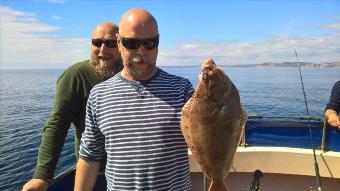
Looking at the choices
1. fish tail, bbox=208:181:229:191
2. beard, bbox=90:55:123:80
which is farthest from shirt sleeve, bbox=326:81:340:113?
fish tail, bbox=208:181:229:191

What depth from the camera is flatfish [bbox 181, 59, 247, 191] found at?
243cm

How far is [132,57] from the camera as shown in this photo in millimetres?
2752

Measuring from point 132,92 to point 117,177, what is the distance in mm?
667

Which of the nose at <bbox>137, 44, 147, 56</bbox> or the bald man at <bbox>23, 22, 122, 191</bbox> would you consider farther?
the bald man at <bbox>23, 22, 122, 191</bbox>

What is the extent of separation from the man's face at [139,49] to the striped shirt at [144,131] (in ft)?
0.42

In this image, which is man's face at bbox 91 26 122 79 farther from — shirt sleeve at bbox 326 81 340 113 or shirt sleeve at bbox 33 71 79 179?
shirt sleeve at bbox 326 81 340 113

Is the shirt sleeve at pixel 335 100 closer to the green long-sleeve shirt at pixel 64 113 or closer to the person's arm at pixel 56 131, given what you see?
the green long-sleeve shirt at pixel 64 113

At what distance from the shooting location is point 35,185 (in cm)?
336

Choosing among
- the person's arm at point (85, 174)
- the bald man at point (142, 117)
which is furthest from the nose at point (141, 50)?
the person's arm at point (85, 174)

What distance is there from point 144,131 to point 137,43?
0.66m

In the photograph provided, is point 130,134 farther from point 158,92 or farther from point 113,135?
point 158,92

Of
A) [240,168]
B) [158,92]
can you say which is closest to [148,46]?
[158,92]

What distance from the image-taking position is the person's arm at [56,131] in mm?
3482

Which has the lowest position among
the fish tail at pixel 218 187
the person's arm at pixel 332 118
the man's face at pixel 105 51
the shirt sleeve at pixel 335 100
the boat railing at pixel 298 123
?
the boat railing at pixel 298 123
